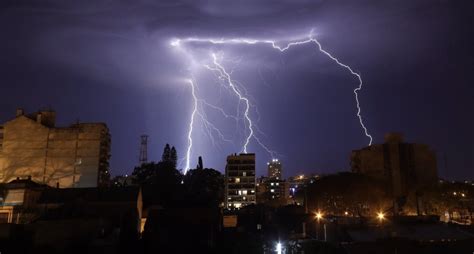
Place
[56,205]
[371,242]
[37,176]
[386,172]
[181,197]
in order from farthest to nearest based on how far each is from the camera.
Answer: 1. [386,172]
2. [37,176]
3. [181,197]
4. [56,205]
5. [371,242]

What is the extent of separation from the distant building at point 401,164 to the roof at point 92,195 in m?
46.9

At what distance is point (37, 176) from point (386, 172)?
54.0m

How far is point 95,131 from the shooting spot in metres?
63.8

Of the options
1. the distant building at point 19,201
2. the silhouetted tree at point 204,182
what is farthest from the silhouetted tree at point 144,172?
the distant building at point 19,201

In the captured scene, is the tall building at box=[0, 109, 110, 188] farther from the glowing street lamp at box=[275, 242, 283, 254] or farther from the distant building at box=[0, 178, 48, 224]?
the glowing street lamp at box=[275, 242, 283, 254]

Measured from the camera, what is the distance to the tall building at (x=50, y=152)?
200ft

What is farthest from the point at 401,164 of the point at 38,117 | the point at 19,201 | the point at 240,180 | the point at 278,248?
the point at 19,201

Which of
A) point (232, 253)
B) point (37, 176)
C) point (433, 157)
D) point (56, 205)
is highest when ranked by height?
point (433, 157)

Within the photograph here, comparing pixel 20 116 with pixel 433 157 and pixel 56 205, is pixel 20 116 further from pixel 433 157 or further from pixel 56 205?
pixel 433 157

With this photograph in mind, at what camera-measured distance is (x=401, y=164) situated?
75.2 metres

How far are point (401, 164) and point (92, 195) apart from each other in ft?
176

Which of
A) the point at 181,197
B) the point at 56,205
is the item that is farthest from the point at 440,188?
the point at 56,205

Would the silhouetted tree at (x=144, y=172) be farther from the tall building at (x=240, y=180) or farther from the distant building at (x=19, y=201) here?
the tall building at (x=240, y=180)

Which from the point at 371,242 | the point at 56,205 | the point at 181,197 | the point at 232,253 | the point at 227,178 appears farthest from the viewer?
the point at 227,178
